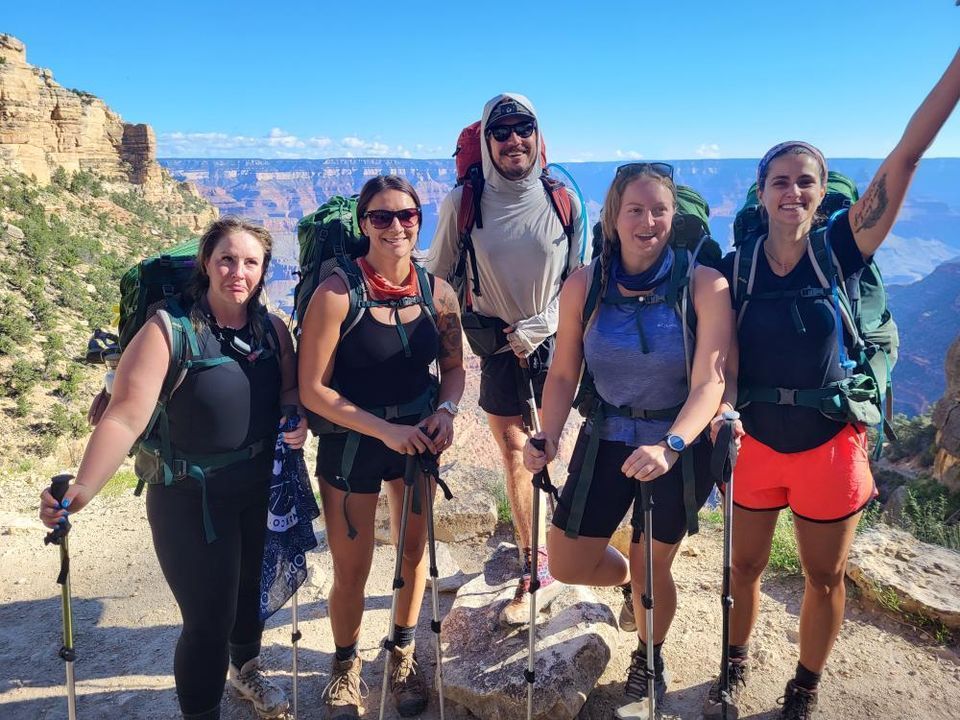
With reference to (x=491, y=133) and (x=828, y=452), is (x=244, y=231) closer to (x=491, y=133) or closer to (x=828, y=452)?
(x=491, y=133)

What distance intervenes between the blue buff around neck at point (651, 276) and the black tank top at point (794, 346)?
0.34 metres

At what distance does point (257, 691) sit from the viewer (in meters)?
3.62

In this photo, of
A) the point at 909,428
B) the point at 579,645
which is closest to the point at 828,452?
the point at 579,645

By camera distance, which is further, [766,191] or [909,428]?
[909,428]

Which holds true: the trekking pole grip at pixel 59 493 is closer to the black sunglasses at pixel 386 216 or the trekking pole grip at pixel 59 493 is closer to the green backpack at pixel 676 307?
the black sunglasses at pixel 386 216

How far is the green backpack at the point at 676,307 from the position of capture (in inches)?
112

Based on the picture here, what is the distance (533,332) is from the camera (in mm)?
3969

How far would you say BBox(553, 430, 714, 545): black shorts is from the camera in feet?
9.70

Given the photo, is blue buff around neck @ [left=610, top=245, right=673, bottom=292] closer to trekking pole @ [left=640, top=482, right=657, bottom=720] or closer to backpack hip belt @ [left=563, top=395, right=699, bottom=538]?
backpack hip belt @ [left=563, top=395, right=699, bottom=538]

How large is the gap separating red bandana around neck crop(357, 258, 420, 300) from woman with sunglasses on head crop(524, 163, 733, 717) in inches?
30.3

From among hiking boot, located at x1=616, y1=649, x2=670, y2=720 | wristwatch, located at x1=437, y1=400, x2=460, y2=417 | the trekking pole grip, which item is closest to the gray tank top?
wristwatch, located at x1=437, y1=400, x2=460, y2=417

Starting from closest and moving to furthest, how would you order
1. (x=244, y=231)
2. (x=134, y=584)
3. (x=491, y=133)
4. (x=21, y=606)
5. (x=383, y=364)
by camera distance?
1. (x=244, y=231)
2. (x=383, y=364)
3. (x=491, y=133)
4. (x=21, y=606)
5. (x=134, y=584)

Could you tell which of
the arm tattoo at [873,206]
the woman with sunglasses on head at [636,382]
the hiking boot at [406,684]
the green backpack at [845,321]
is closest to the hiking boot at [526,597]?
the hiking boot at [406,684]

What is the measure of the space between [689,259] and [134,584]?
5143mm
